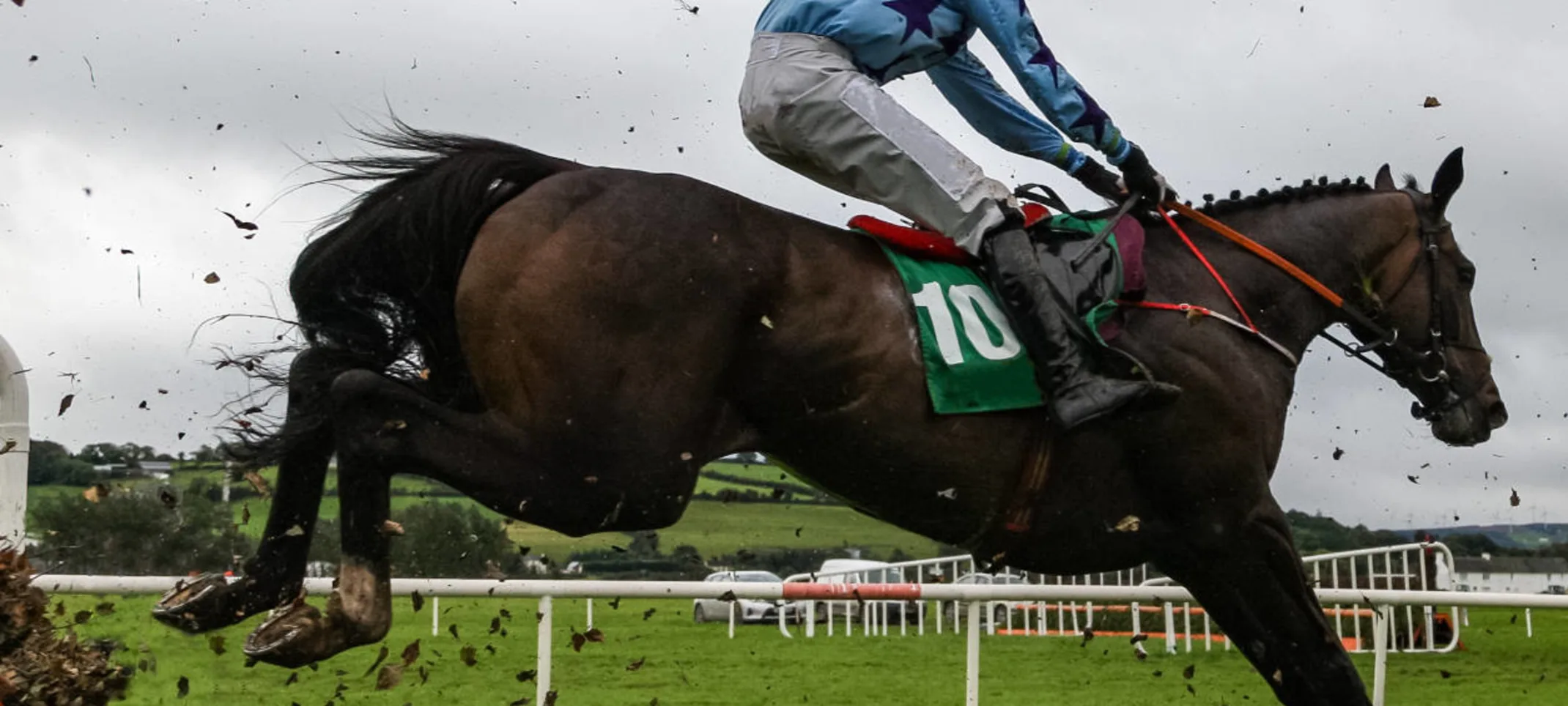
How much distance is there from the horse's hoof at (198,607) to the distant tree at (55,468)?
4.91ft

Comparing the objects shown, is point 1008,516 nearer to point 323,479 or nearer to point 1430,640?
point 323,479

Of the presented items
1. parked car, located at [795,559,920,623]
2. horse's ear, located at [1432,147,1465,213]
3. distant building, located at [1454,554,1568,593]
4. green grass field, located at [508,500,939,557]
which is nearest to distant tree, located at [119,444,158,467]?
green grass field, located at [508,500,939,557]

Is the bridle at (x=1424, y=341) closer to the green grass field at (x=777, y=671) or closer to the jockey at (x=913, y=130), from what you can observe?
the jockey at (x=913, y=130)

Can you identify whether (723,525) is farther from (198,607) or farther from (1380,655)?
(198,607)

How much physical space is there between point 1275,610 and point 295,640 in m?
2.47

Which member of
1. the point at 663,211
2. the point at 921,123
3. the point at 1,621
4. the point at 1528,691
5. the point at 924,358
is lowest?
the point at 1528,691

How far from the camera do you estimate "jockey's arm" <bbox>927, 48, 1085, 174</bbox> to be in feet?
13.8

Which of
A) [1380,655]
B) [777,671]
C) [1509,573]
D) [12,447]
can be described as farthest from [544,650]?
[1509,573]

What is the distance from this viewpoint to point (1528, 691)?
28.5ft

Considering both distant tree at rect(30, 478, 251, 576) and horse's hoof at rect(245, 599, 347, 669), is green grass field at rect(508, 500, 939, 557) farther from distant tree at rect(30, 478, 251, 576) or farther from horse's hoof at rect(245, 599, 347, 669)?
horse's hoof at rect(245, 599, 347, 669)

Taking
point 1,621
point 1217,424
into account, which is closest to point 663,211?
point 1217,424

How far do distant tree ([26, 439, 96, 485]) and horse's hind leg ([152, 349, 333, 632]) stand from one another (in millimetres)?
1537

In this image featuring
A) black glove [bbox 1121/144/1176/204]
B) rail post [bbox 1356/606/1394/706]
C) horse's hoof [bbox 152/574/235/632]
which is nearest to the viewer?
horse's hoof [bbox 152/574/235/632]

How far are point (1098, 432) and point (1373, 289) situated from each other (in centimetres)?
123
